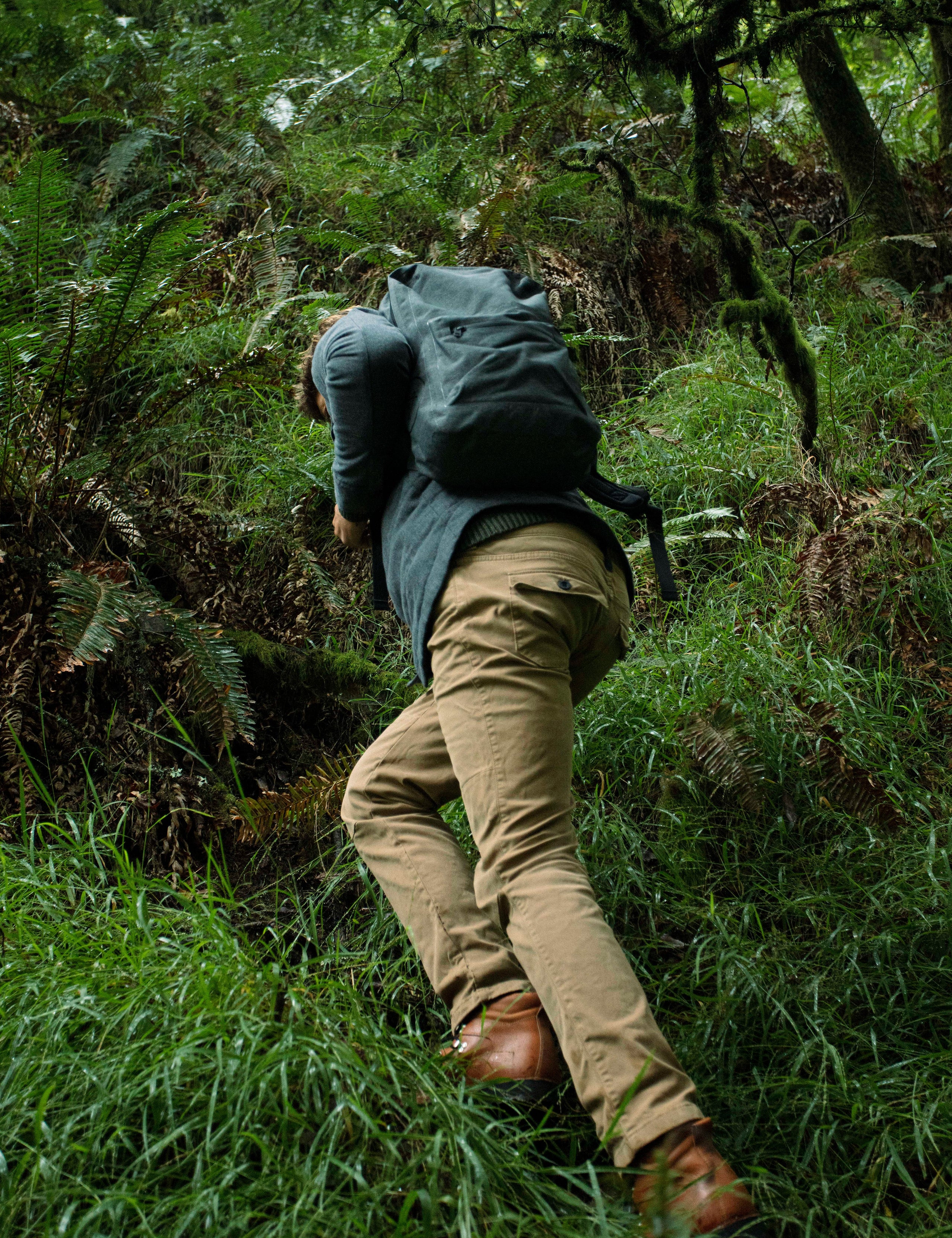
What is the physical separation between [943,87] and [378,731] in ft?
20.0

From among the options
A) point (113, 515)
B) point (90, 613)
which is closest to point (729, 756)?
point (90, 613)

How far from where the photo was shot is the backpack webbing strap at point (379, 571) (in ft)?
8.12

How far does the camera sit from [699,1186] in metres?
1.61

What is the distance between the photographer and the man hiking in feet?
5.85

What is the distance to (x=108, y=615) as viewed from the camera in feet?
10.1

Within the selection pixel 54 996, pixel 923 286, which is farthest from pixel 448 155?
pixel 54 996

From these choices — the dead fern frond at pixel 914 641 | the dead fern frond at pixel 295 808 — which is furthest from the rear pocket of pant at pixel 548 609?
the dead fern frond at pixel 914 641

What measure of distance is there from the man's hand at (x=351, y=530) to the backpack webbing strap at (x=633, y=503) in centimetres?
59

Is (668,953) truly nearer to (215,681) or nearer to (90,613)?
(215,681)

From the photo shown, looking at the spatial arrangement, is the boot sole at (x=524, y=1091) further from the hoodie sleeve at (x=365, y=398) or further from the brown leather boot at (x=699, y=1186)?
the hoodie sleeve at (x=365, y=398)

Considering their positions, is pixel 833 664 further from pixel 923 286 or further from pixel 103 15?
pixel 103 15

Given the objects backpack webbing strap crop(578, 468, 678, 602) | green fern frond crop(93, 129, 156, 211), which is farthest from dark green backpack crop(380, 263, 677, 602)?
green fern frond crop(93, 129, 156, 211)

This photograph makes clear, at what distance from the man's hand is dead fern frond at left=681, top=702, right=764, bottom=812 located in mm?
1212

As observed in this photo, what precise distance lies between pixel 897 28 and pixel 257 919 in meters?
3.56
